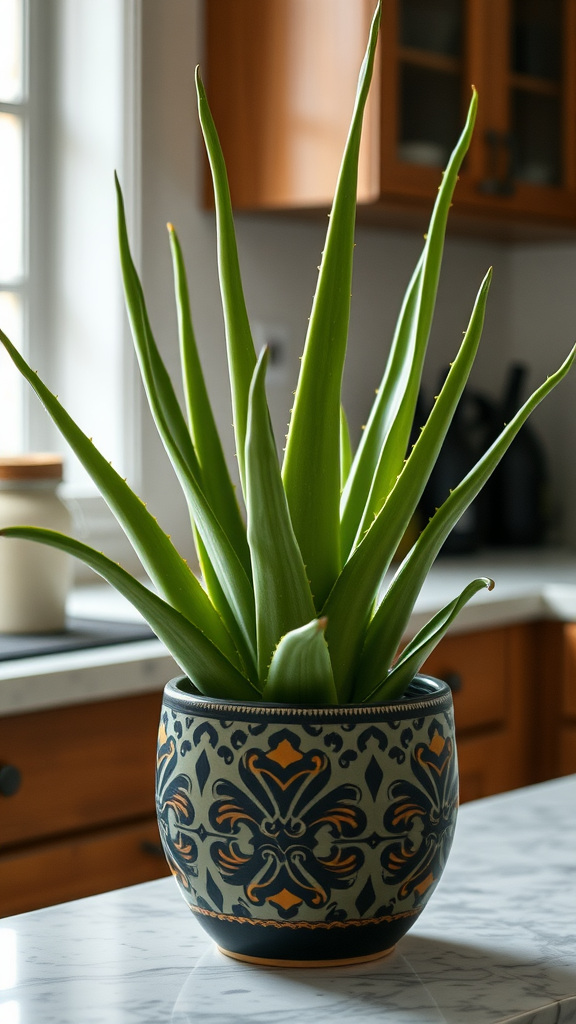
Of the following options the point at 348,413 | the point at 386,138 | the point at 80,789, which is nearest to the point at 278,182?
the point at 386,138

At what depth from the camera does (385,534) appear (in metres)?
0.63

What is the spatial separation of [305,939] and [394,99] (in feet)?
6.81

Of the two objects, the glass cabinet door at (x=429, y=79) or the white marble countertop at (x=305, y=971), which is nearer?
the white marble countertop at (x=305, y=971)

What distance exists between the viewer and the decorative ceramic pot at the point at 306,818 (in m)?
0.60

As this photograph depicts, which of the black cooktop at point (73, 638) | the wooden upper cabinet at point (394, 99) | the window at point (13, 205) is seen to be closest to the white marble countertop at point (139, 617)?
the black cooktop at point (73, 638)

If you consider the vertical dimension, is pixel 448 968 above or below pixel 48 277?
below

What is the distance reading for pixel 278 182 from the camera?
99.1 inches

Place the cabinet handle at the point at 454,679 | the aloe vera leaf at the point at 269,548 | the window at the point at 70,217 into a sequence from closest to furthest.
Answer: the aloe vera leaf at the point at 269,548 → the cabinet handle at the point at 454,679 → the window at the point at 70,217

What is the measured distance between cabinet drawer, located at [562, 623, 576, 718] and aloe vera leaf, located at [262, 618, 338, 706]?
1.80m

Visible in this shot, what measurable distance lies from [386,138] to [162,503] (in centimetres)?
78

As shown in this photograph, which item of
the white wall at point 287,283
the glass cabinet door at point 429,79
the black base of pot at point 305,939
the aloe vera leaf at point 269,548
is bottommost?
the black base of pot at point 305,939

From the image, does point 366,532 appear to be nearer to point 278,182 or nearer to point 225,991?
point 225,991

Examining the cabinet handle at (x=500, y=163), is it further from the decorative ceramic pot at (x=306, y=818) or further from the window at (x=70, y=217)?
the decorative ceramic pot at (x=306, y=818)

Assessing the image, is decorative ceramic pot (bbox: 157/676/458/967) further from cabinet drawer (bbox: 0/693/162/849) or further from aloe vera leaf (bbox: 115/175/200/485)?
cabinet drawer (bbox: 0/693/162/849)
